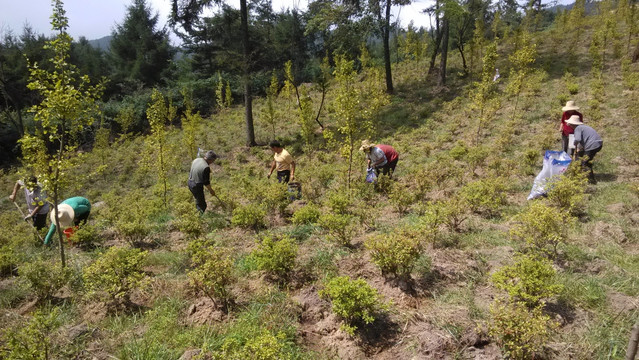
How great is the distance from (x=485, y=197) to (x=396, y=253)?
8.52 feet

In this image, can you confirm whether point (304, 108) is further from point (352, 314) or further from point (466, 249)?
point (352, 314)

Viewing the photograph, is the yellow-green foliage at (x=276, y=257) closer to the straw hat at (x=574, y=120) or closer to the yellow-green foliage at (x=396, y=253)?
the yellow-green foliage at (x=396, y=253)

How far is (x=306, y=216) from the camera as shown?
18.1ft

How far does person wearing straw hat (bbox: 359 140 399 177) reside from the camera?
6820mm

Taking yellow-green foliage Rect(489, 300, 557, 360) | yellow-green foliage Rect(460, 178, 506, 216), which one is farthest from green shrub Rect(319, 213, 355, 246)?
yellow-green foliage Rect(489, 300, 557, 360)

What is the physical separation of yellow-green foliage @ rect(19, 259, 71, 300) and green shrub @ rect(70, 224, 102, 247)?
1.70m

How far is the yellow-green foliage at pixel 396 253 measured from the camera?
11.7ft

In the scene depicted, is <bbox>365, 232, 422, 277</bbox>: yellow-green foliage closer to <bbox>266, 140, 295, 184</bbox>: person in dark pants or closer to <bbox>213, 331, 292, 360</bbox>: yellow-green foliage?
<bbox>213, 331, 292, 360</bbox>: yellow-green foliage

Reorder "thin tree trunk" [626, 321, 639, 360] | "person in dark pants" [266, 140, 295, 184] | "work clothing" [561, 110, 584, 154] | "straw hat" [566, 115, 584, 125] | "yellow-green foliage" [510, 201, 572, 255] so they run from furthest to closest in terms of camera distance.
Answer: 1. "person in dark pants" [266, 140, 295, 184]
2. "work clothing" [561, 110, 584, 154]
3. "straw hat" [566, 115, 584, 125]
4. "yellow-green foliage" [510, 201, 572, 255]
5. "thin tree trunk" [626, 321, 639, 360]

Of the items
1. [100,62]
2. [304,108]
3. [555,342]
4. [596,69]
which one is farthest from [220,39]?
[555,342]

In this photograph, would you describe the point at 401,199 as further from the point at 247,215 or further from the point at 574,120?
the point at 574,120

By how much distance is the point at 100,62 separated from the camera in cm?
2722

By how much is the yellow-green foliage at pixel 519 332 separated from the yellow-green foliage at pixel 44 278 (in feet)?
15.9

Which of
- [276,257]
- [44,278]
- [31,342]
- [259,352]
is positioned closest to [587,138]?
[276,257]
